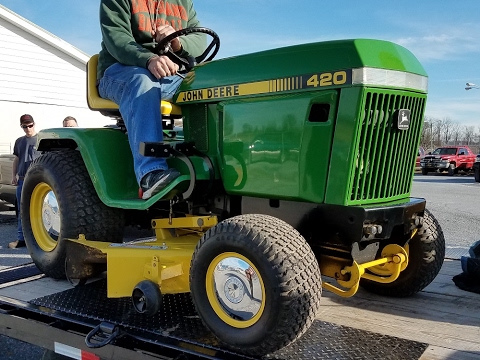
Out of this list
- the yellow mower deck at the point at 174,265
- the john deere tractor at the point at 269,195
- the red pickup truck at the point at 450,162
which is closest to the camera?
the john deere tractor at the point at 269,195

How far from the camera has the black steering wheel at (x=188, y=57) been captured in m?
3.27

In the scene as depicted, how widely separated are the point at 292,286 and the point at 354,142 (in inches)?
27.3

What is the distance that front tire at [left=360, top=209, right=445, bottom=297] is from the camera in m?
3.07

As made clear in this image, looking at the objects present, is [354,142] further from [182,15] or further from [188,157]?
[182,15]

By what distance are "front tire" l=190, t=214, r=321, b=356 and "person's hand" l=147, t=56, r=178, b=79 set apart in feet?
3.62

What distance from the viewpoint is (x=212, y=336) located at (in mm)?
2533

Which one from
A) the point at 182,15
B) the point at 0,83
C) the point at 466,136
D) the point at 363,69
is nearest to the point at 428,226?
the point at 363,69

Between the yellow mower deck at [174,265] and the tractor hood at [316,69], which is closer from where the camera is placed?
the tractor hood at [316,69]

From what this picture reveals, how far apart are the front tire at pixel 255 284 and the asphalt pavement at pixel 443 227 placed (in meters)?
1.13

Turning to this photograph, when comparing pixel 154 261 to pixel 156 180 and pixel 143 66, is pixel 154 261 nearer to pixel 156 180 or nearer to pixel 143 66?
pixel 156 180

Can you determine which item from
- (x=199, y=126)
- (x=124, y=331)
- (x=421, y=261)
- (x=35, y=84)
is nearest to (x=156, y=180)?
(x=199, y=126)

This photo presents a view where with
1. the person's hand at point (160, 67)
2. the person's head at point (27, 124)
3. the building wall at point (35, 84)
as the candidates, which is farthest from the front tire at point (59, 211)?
the building wall at point (35, 84)

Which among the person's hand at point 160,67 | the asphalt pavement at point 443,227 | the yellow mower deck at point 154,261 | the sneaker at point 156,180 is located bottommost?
the asphalt pavement at point 443,227

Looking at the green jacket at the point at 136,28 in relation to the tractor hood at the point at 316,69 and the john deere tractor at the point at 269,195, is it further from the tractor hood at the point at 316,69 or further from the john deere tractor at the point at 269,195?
the tractor hood at the point at 316,69
